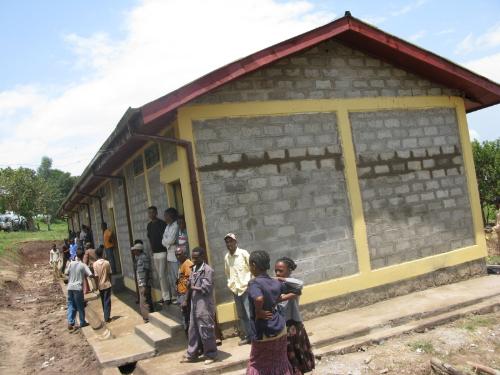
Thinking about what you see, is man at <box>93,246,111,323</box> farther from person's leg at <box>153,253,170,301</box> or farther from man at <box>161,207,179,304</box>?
man at <box>161,207,179,304</box>

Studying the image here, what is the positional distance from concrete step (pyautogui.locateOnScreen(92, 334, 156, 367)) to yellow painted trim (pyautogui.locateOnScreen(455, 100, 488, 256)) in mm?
6556

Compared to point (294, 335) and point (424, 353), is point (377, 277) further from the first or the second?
point (294, 335)

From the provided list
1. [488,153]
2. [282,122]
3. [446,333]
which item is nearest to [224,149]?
[282,122]

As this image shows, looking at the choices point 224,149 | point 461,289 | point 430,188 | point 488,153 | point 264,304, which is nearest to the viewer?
point 264,304

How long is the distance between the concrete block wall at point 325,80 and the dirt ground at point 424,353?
4089 mm

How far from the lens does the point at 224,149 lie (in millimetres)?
7078

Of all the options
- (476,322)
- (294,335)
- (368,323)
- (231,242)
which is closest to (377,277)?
(368,323)

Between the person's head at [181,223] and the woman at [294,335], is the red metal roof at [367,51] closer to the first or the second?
the person's head at [181,223]

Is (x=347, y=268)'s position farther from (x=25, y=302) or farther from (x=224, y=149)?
(x=25, y=302)

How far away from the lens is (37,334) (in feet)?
34.8

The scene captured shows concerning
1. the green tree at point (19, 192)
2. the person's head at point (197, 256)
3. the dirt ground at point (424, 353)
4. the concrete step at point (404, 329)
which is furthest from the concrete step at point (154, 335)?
the green tree at point (19, 192)

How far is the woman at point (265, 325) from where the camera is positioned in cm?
405

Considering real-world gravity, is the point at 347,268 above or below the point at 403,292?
above

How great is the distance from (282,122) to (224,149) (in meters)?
1.14
